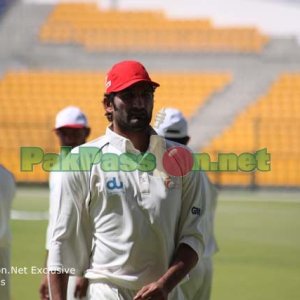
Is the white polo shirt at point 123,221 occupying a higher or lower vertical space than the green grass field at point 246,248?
higher

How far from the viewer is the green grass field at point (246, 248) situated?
9.84m

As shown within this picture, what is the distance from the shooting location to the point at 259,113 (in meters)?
27.8

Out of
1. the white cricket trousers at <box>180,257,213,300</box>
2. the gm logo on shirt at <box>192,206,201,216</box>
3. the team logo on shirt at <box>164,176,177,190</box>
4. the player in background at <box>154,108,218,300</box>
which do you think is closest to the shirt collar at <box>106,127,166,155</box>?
the team logo on shirt at <box>164,176,177,190</box>

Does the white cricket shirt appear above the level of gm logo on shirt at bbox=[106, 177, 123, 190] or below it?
below

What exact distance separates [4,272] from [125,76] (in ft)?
5.13

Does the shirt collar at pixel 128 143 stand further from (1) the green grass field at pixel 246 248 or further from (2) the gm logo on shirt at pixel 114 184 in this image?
(1) the green grass field at pixel 246 248

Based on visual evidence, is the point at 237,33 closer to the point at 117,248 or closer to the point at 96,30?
the point at 96,30

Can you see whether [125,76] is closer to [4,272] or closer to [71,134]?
[4,272]

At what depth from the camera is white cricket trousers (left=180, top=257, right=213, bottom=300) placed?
229 inches

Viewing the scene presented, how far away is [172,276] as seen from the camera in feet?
12.2

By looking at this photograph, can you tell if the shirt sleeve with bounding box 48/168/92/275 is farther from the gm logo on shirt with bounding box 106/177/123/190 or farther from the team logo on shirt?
the team logo on shirt

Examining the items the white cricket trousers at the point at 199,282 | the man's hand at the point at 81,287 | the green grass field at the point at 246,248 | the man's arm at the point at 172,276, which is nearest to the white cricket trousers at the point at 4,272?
the man's hand at the point at 81,287

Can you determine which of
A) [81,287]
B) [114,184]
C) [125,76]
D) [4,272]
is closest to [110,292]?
[81,287]

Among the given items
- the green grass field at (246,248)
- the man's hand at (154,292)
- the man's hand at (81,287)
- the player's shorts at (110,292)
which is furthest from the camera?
the green grass field at (246,248)
